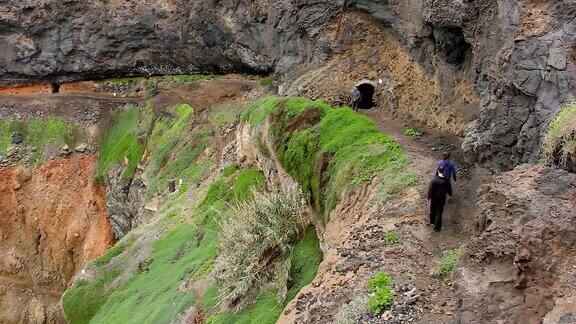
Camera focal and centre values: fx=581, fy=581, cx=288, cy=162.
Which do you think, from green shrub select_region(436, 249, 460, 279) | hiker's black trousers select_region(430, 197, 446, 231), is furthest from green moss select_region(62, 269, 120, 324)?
green shrub select_region(436, 249, 460, 279)

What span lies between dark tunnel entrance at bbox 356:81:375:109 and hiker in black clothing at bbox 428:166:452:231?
13490 millimetres

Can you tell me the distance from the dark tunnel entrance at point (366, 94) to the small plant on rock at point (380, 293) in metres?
15.4

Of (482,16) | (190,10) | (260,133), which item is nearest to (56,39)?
(190,10)

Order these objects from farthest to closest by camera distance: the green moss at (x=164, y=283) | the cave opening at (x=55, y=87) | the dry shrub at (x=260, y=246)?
1. the cave opening at (x=55, y=87)
2. the green moss at (x=164, y=283)
3. the dry shrub at (x=260, y=246)

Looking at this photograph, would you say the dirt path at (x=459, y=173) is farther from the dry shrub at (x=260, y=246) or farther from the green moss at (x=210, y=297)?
the green moss at (x=210, y=297)

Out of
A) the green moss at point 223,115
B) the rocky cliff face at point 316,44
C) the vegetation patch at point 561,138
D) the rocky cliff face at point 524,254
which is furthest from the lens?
the green moss at point 223,115

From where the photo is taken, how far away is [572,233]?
920 centimetres

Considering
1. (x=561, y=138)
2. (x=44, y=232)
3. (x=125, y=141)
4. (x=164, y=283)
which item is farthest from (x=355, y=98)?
(x=44, y=232)

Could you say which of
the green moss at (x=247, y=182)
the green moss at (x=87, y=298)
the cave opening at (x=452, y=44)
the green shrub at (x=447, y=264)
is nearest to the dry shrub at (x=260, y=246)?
the green moss at (x=247, y=182)

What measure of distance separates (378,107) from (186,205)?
1081cm

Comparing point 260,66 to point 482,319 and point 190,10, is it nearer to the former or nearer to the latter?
point 190,10

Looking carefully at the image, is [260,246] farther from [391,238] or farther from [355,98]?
[355,98]

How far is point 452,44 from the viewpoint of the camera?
21.3m

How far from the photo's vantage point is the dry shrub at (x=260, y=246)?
17250 millimetres
